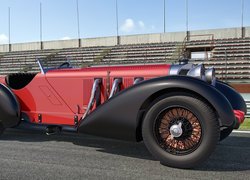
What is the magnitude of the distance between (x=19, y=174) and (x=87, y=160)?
0.84m

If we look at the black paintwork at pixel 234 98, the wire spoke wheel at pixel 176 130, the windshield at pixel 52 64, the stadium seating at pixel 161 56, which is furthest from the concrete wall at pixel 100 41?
the wire spoke wheel at pixel 176 130

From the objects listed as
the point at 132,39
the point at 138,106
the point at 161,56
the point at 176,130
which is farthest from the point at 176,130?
the point at 132,39

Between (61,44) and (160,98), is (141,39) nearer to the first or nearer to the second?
(61,44)

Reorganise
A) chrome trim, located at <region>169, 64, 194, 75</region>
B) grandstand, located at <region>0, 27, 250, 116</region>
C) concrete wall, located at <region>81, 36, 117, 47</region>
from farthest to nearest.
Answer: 1. concrete wall, located at <region>81, 36, 117, 47</region>
2. grandstand, located at <region>0, 27, 250, 116</region>
3. chrome trim, located at <region>169, 64, 194, 75</region>

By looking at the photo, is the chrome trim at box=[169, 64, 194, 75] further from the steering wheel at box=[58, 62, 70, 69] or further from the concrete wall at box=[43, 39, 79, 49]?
the concrete wall at box=[43, 39, 79, 49]

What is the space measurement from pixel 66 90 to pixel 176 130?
1.88 m

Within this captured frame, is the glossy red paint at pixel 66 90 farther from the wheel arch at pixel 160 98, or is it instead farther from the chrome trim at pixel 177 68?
the wheel arch at pixel 160 98

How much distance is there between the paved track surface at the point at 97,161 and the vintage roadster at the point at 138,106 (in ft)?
0.75

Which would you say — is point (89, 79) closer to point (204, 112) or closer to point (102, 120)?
point (102, 120)

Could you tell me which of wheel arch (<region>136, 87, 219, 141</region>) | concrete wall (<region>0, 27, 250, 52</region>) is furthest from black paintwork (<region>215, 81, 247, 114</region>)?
concrete wall (<region>0, 27, 250, 52</region>)

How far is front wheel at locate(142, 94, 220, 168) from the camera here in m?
3.63

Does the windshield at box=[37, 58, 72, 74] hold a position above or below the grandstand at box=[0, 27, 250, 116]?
below

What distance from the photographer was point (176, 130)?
379 centimetres

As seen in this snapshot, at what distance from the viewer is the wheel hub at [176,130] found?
377 centimetres
